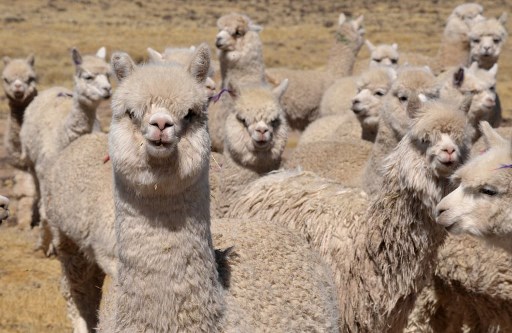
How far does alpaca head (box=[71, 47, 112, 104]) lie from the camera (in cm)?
857

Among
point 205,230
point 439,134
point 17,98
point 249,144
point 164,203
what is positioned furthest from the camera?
point 17,98

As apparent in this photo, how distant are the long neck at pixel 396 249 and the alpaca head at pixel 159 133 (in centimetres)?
148

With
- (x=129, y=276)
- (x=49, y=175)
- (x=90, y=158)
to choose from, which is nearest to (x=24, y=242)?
(x=49, y=175)

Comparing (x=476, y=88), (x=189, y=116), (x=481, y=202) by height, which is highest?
(x=189, y=116)

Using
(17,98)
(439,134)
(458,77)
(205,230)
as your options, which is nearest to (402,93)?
(458,77)

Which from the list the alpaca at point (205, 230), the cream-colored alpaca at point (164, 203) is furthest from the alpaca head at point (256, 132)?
the cream-colored alpaca at point (164, 203)

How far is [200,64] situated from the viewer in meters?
3.94

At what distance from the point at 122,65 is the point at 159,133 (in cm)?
49

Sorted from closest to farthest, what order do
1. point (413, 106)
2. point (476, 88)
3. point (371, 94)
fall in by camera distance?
point (413, 106) → point (476, 88) → point (371, 94)

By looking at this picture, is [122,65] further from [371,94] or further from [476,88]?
[476,88]

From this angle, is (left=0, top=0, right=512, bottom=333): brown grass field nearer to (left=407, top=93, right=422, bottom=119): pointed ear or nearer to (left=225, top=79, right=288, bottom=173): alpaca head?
(left=225, top=79, right=288, bottom=173): alpaca head

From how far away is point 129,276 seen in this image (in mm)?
3789

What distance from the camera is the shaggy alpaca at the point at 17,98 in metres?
11.2

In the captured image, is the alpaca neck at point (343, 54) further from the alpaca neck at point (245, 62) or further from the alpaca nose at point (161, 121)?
the alpaca nose at point (161, 121)
